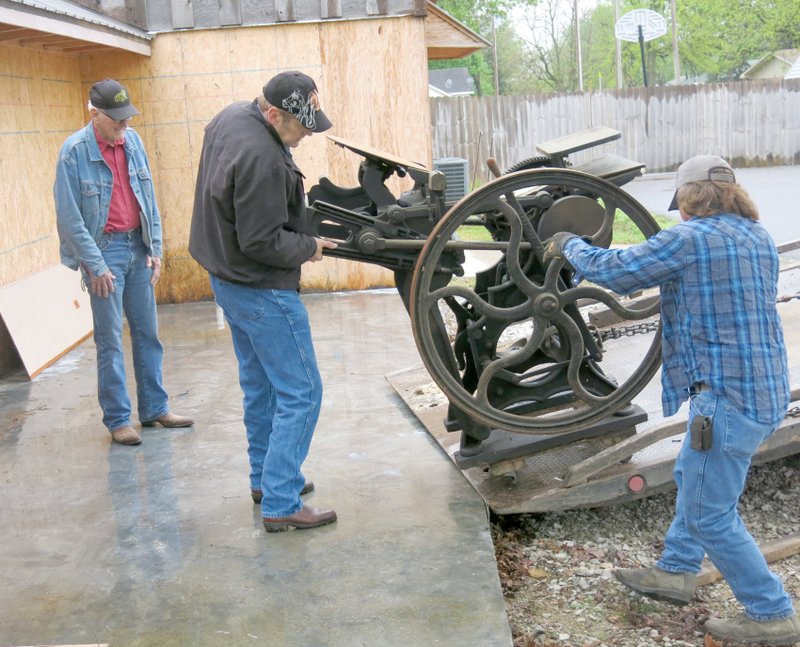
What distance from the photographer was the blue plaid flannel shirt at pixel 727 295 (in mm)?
3246

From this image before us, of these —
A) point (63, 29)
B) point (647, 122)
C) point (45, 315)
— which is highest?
point (63, 29)

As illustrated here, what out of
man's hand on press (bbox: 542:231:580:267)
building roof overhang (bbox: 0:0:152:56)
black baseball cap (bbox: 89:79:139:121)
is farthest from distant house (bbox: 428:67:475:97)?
man's hand on press (bbox: 542:231:580:267)

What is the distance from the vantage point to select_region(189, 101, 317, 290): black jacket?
368cm

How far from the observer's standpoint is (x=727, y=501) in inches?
131

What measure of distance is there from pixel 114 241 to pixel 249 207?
74.3 inches

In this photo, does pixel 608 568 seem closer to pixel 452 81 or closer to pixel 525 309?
pixel 525 309

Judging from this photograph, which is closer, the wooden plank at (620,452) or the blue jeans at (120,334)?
the wooden plank at (620,452)

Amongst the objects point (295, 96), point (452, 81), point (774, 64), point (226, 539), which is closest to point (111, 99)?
point (295, 96)

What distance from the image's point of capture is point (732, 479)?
10.9 ft

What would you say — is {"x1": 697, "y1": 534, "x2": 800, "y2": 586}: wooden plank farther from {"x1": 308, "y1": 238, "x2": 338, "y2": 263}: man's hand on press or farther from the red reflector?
{"x1": 308, "y1": 238, "x2": 338, "y2": 263}: man's hand on press

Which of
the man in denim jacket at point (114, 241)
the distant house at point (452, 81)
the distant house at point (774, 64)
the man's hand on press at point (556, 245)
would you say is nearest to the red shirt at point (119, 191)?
the man in denim jacket at point (114, 241)

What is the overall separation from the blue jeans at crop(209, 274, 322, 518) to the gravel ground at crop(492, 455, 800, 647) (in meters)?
0.99

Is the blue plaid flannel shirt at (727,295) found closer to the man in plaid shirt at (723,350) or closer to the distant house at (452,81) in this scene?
the man in plaid shirt at (723,350)

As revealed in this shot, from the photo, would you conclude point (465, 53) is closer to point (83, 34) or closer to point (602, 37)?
point (83, 34)
